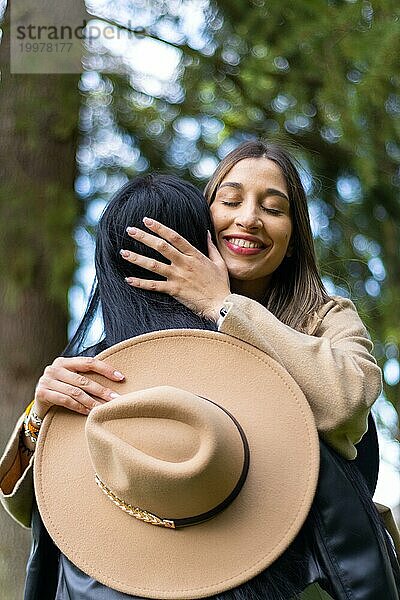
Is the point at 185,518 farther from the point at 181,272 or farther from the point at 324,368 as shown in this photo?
the point at 181,272

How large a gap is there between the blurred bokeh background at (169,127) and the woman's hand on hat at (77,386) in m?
2.40

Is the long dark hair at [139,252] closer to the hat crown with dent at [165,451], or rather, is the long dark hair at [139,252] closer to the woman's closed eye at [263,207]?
the woman's closed eye at [263,207]

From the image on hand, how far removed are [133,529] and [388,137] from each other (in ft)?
10.2

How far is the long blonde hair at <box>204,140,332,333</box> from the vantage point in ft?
8.25

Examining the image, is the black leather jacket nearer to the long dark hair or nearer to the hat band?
the hat band

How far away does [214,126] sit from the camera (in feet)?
16.4

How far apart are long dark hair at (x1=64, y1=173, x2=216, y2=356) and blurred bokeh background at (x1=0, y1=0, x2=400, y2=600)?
2204 mm

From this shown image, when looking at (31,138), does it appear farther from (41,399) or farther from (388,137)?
(41,399)

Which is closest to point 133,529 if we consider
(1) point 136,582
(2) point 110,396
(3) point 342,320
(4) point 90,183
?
(1) point 136,582

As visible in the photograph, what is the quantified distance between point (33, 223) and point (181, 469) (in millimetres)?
Answer: 2892

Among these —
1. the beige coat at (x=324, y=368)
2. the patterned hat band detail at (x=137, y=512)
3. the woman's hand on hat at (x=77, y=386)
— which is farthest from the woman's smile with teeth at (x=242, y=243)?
the patterned hat band detail at (x=137, y=512)

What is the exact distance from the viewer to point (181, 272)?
2.28m

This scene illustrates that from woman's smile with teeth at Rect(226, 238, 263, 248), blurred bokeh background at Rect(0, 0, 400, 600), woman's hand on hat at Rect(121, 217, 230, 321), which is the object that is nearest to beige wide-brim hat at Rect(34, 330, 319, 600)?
woman's hand on hat at Rect(121, 217, 230, 321)

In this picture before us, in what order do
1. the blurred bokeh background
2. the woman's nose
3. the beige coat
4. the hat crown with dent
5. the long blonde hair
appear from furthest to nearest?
the blurred bokeh background < the long blonde hair < the woman's nose < the beige coat < the hat crown with dent
